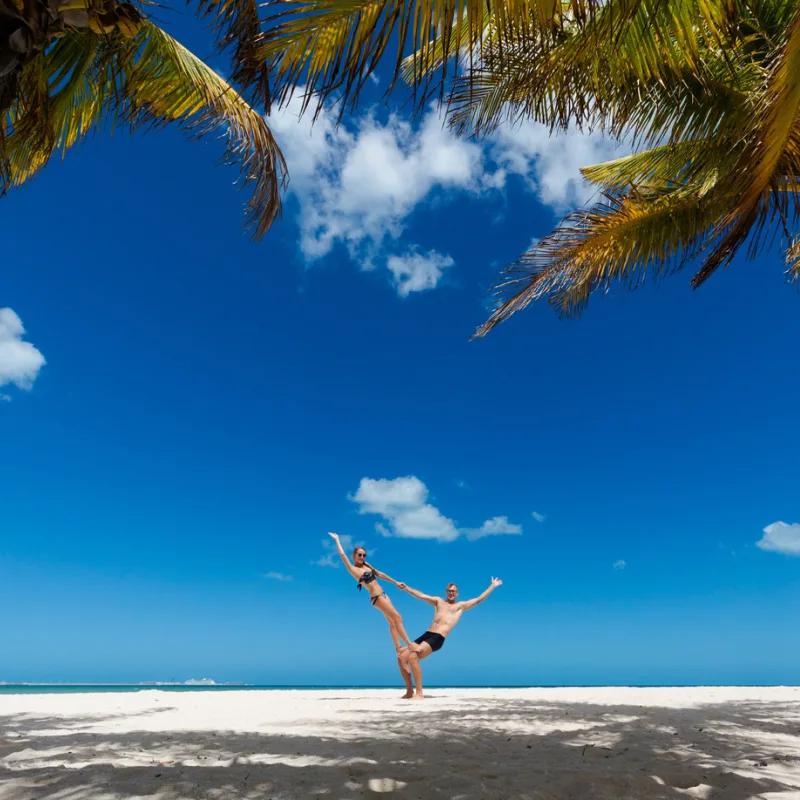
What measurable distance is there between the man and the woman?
0.70ft

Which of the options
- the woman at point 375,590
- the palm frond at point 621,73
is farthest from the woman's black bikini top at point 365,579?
the palm frond at point 621,73

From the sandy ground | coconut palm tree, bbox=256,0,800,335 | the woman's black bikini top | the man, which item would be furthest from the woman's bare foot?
coconut palm tree, bbox=256,0,800,335

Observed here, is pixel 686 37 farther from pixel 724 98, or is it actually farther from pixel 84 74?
pixel 84 74

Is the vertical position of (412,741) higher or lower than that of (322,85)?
lower

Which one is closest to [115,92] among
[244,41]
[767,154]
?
[244,41]

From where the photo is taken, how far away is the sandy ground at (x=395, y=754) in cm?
282

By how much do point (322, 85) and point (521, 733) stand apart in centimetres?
452

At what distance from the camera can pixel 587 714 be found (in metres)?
5.90

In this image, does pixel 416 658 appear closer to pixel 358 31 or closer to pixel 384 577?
pixel 384 577

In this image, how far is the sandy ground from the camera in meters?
2.82

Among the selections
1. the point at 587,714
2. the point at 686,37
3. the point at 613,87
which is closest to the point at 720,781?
the point at 587,714

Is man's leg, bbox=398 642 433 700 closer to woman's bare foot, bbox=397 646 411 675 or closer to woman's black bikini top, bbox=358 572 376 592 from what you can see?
woman's bare foot, bbox=397 646 411 675

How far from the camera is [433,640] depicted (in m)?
7.84

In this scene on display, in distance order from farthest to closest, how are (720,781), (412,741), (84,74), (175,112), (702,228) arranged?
(702,228) → (175,112) → (84,74) → (412,741) → (720,781)
